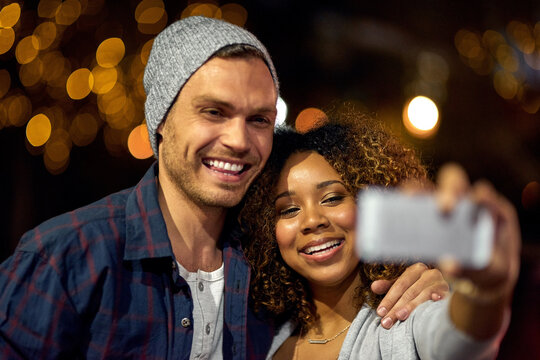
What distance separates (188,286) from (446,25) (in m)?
6.52

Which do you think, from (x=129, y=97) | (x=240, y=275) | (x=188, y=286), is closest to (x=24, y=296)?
(x=188, y=286)

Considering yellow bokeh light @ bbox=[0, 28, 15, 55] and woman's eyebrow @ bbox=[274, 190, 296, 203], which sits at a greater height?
yellow bokeh light @ bbox=[0, 28, 15, 55]

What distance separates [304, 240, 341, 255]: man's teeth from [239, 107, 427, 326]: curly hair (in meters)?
0.21

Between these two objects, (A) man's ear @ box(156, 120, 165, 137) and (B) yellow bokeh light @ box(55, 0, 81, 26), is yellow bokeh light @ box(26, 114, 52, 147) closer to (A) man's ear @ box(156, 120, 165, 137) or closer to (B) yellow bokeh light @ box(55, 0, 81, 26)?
(B) yellow bokeh light @ box(55, 0, 81, 26)

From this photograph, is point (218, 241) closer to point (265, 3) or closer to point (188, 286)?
point (188, 286)

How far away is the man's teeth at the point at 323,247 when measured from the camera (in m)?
2.40

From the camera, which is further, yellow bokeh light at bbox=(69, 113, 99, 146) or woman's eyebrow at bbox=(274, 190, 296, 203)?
yellow bokeh light at bbox=(69, 113, 99, 146)

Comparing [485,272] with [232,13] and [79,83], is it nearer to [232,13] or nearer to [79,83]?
[79,83]

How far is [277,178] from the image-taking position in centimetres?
257

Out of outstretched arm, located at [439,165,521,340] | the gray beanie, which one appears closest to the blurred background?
the gray beanie

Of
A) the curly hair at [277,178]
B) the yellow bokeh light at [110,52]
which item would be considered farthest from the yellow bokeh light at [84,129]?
the curly hair at [277,178]

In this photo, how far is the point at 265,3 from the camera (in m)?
8.52

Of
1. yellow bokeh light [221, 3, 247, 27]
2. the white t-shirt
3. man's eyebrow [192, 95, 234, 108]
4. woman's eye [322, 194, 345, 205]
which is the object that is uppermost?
yellow bokeh light [221, 3, 247, 27]

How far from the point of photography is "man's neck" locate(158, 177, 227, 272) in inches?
97.1
